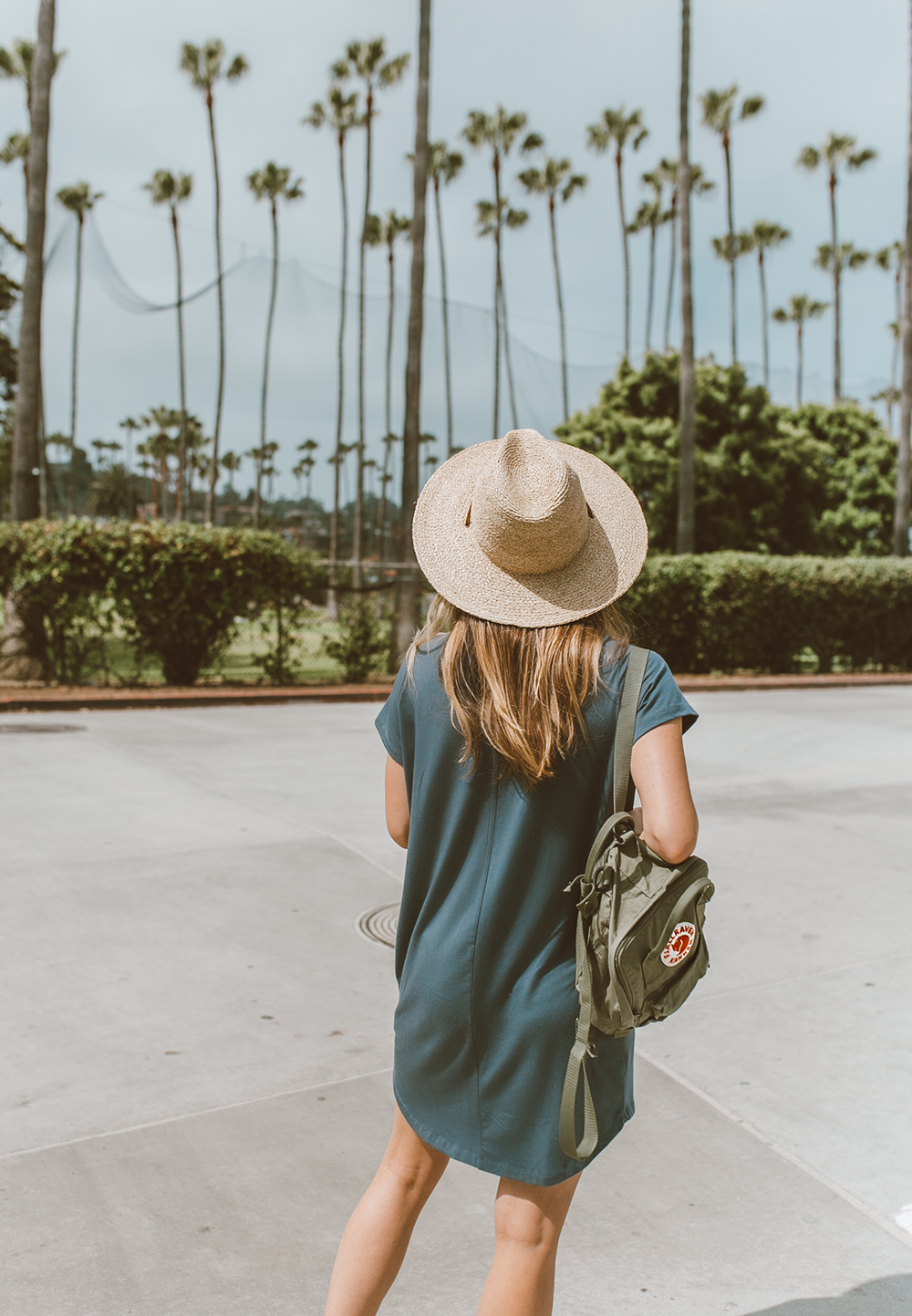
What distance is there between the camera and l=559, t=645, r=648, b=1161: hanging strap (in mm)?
1599

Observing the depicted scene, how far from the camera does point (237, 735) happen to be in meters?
9.41

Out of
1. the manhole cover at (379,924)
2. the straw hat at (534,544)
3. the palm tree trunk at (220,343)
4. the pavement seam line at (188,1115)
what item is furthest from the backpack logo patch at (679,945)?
the palm tree trunk at (220,343)

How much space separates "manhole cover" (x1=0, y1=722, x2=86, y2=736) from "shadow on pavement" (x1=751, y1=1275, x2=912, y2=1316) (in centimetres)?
828

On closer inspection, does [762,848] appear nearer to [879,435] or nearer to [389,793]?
[389,793]

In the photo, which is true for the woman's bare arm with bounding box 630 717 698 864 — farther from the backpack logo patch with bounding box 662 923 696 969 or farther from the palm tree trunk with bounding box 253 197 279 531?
the palm tree trunk with bounding box 253 197 279 531

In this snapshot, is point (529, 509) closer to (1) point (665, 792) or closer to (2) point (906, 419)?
(1) point (665, 792)

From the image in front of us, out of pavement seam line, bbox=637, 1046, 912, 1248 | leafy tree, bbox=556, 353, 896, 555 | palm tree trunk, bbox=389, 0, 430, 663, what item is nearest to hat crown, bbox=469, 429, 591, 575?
pavement seam line, bbox=637, 1046, 912, 1248

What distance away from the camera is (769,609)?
17.5 metres

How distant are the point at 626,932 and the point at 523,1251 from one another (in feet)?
1.77

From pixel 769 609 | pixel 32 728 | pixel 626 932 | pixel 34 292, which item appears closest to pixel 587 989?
pixel 626 932

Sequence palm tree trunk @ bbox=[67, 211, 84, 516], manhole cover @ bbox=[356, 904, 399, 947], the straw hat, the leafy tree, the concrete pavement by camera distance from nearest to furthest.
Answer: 1. the straw hat
2. the concrete pavement
3. manhole cover @ bbox=[356, 904, 399, 947]
4. the leafy tree
5. palm tree trunk @ bbox=[67, 211, 84, 516]

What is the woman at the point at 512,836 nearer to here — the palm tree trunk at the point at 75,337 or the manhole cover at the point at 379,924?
the manhole cover at the point at 379,924

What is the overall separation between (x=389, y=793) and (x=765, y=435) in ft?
77.6

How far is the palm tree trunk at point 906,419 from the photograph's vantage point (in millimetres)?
22859
